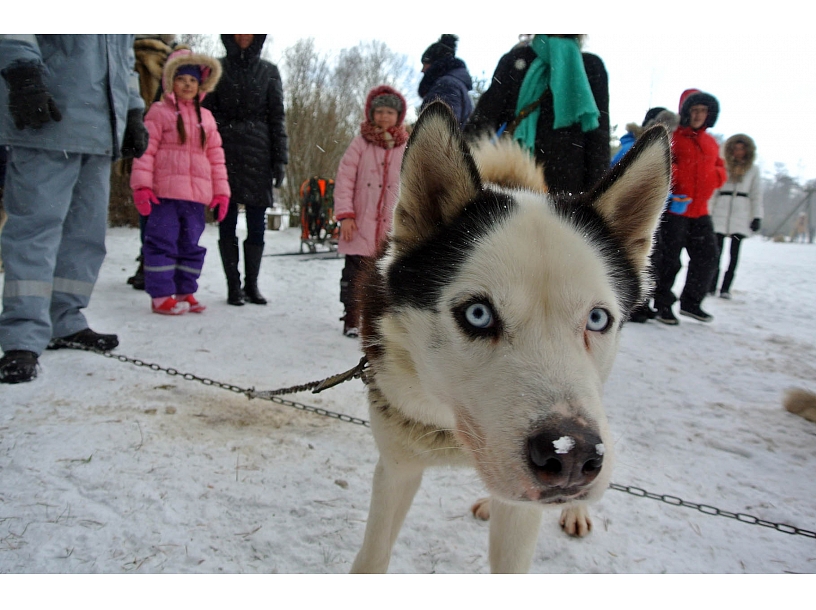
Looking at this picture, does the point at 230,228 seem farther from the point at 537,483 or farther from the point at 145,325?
the point at 537,483

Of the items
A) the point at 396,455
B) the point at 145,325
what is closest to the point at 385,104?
the point at 145,325

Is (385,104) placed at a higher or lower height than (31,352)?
higher

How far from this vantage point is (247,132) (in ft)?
16.5

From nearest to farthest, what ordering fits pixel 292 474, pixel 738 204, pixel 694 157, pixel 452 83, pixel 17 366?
pixel 292 474 → pixel 17 366 → pixel 452 83 → pixel 694 157 → pixel 738 204

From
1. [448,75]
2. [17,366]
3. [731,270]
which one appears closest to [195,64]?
[448,75]

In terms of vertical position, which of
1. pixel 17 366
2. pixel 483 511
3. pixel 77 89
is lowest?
pixel 17 366

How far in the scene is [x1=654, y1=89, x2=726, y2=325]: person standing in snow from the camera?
192 inches

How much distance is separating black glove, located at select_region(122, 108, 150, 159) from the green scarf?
265cm

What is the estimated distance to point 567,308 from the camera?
3.80 feet

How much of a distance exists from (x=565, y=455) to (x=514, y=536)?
0.67m

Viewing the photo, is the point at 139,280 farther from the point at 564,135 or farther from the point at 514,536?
the point at 514,536

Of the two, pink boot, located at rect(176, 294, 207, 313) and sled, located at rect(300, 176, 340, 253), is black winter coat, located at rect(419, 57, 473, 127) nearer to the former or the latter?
pink boot, located at rect(176, 294, 207, 313)

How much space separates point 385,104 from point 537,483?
3853 millimetres

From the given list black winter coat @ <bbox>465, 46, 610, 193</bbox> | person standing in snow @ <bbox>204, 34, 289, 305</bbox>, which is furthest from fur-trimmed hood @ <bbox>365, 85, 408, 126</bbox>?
black winter coat @ <bbox>465, 46, 610, 193</bbox>
